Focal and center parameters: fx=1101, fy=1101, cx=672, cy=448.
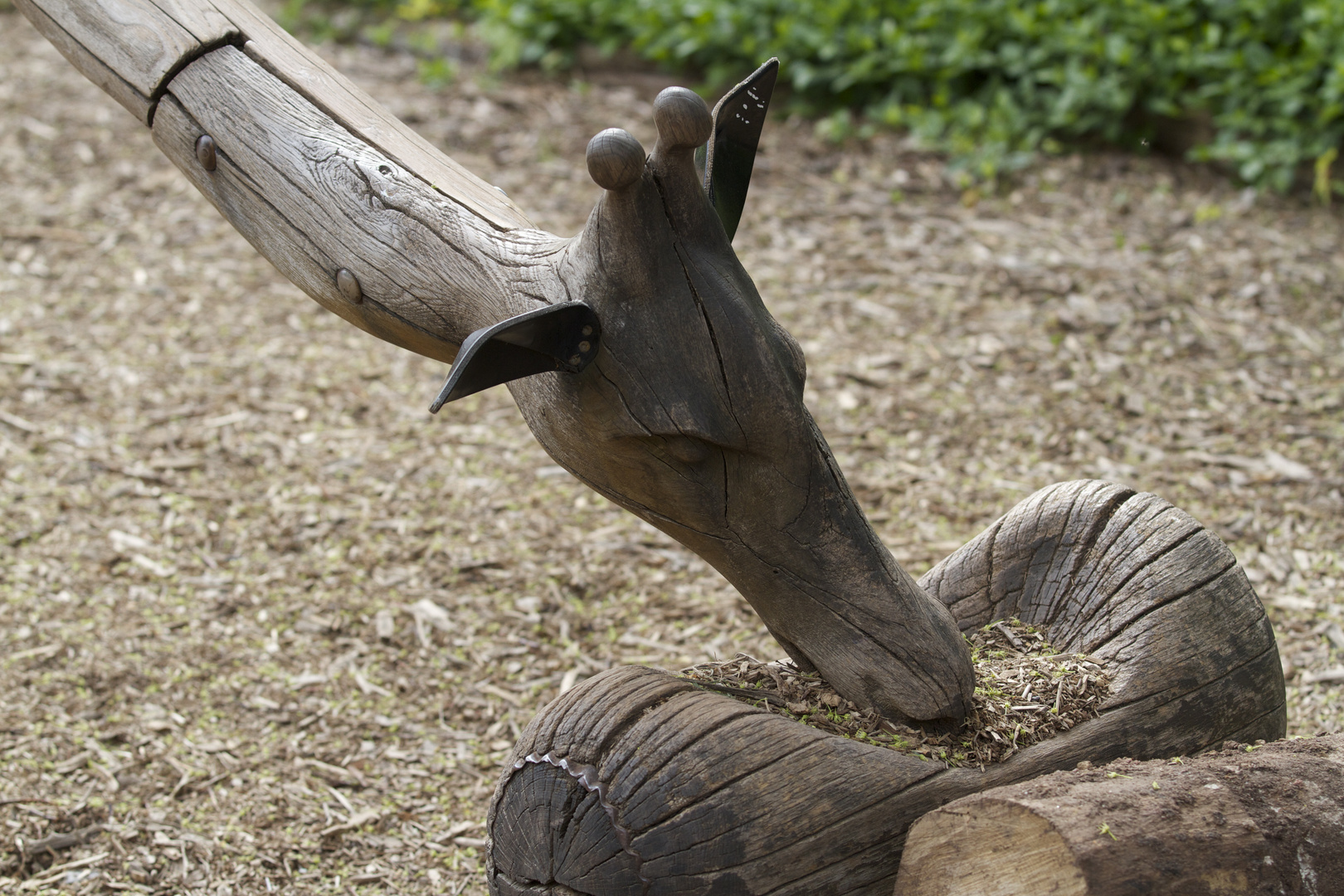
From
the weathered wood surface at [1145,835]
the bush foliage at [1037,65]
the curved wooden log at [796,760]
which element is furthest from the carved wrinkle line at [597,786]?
the bush foliage at [1037,65]

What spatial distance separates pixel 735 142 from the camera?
6.59ft

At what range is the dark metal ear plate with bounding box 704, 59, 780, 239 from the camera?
1.96 meters

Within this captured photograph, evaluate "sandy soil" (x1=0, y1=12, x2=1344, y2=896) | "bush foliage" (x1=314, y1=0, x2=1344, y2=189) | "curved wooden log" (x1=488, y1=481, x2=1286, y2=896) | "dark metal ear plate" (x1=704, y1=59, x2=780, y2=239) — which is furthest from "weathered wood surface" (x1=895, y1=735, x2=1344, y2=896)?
"bush foliage" (x1=314, y1=0, x2=1344, y2=189)

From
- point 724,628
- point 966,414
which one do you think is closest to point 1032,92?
point 966,414

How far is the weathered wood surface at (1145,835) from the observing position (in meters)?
1.65

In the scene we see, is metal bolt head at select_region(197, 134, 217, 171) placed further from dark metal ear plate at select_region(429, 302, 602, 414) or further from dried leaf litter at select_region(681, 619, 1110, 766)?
dried leaf litter at select_region(681, 619, 1110, 766)

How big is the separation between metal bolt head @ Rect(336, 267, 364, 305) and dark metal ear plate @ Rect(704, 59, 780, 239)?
71 centimetres

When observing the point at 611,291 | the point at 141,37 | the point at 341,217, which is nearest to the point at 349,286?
the point at 341,217

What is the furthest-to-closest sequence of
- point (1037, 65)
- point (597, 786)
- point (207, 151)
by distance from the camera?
point (1037, 65), point (207, 151), point (597, 786)

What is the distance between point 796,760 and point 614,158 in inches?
40.8

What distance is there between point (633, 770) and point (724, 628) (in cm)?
177

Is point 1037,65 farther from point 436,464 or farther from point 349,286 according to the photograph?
A: point 349,286

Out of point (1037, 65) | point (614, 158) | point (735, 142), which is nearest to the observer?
point (614, 158)

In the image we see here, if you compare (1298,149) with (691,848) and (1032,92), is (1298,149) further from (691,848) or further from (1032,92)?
(691,848)
